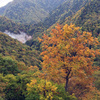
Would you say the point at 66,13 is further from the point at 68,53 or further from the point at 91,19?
the point at 68,53

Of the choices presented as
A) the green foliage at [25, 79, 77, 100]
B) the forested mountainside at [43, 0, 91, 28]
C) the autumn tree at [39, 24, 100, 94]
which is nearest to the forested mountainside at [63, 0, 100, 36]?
the forested mountainside at [43, 0, 91, 28]

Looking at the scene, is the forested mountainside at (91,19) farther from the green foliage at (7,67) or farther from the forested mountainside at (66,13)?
the green foliage at (7,67)

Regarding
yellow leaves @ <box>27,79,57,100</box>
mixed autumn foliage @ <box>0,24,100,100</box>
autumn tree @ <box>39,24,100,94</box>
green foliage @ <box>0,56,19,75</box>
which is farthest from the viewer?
→ green foliage @ <box>0,56,19,75</box>

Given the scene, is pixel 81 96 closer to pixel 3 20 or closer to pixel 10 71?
pixel 10 71

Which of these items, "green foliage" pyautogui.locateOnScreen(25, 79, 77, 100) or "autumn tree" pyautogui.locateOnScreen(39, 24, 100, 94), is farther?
"autumn tree" pyautogui.locateOnScreen(39, 24, 100, 94)

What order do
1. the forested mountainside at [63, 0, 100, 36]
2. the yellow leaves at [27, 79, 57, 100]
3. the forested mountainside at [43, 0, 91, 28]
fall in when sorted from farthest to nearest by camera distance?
the forested mountainside at [43, 0, 91, 28] < the forested mountainside at [63, 0, 100, 36] < the yellow leaves at [27, 79, 57, 100]

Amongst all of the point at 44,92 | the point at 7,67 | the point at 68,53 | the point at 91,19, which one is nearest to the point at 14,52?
the point at 7,67

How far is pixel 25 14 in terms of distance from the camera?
163750 mm

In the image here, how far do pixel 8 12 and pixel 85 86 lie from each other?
17205cm

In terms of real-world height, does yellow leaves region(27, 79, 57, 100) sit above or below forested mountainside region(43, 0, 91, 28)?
below

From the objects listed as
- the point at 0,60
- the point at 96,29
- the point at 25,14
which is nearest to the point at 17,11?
the point at 25,14

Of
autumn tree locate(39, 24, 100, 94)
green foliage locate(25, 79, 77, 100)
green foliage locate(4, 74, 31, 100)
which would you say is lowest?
green foliage locate(4, 74, 31, 100)

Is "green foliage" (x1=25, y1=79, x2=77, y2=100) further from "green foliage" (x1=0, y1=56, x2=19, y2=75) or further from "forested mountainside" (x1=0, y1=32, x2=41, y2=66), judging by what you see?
"forested mountainside" (x1=0, y1=32, x2=41, y2=66)

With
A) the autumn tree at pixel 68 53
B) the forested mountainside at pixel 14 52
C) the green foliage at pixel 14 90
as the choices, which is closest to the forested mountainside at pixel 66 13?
the forested mountainside at pixel 14 52
